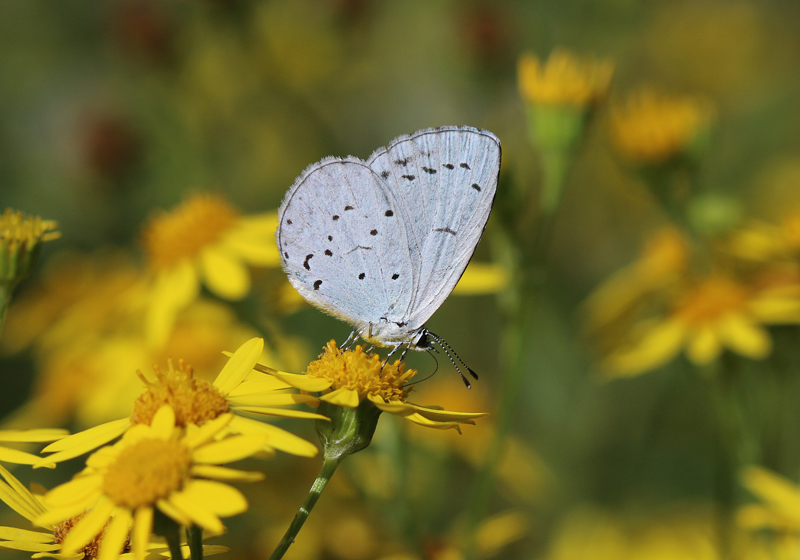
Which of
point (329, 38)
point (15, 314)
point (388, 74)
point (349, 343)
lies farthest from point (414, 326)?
point (329, 38)

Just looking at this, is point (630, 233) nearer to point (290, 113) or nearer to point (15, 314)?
point (290, 113)

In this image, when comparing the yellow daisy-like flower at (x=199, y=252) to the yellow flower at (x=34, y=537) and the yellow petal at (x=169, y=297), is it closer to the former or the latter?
the yellow petal at (x=169, y=297)

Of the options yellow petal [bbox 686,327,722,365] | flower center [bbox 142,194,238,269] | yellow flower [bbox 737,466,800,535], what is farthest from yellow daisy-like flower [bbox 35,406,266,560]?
yellow petal [bbox 686,327,722,365]

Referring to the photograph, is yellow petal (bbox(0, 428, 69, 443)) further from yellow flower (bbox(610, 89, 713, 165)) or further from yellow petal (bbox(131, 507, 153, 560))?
yellow flower (bbox(610, 89, 713, 165))

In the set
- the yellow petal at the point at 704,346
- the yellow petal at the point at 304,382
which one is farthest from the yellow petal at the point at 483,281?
the yellow petal at the point at 304,382

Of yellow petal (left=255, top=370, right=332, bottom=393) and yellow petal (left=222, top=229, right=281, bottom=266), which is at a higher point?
yellow petal (left=222, top=229, right=281, bottom=266)

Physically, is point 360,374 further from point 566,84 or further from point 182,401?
point 566,84

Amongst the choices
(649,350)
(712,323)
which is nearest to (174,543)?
(649,350)
